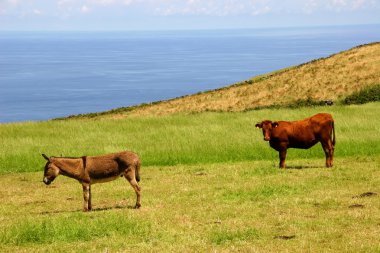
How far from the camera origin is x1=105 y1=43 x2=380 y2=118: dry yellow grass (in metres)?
55.8

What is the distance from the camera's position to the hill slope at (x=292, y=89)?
55.7m

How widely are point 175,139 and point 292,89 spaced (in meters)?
27.6

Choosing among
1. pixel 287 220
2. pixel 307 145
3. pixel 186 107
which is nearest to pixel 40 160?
pixel 307 145

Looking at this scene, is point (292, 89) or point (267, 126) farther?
point (292, 89)

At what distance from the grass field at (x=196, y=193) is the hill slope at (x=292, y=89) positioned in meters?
16.6

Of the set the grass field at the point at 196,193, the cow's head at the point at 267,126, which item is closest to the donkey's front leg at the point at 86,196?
the grass field at the point at 196,193

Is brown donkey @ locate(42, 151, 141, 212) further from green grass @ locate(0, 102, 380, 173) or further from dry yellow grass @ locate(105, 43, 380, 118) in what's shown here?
dry yellow grass @ locate(105, 43, 380, 118)

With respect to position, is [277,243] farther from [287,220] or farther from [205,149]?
[205,149]

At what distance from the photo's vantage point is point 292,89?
58656mm

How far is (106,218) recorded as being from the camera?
50.4 feet

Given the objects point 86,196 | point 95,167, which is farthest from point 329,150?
point 86,196

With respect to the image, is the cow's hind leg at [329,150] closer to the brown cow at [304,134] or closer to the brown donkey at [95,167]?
the brown cow at [304,134]

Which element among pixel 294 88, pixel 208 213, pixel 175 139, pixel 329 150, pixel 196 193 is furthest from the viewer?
pixel 294 88

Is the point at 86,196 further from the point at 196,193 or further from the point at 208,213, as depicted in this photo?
the point at 196,193
